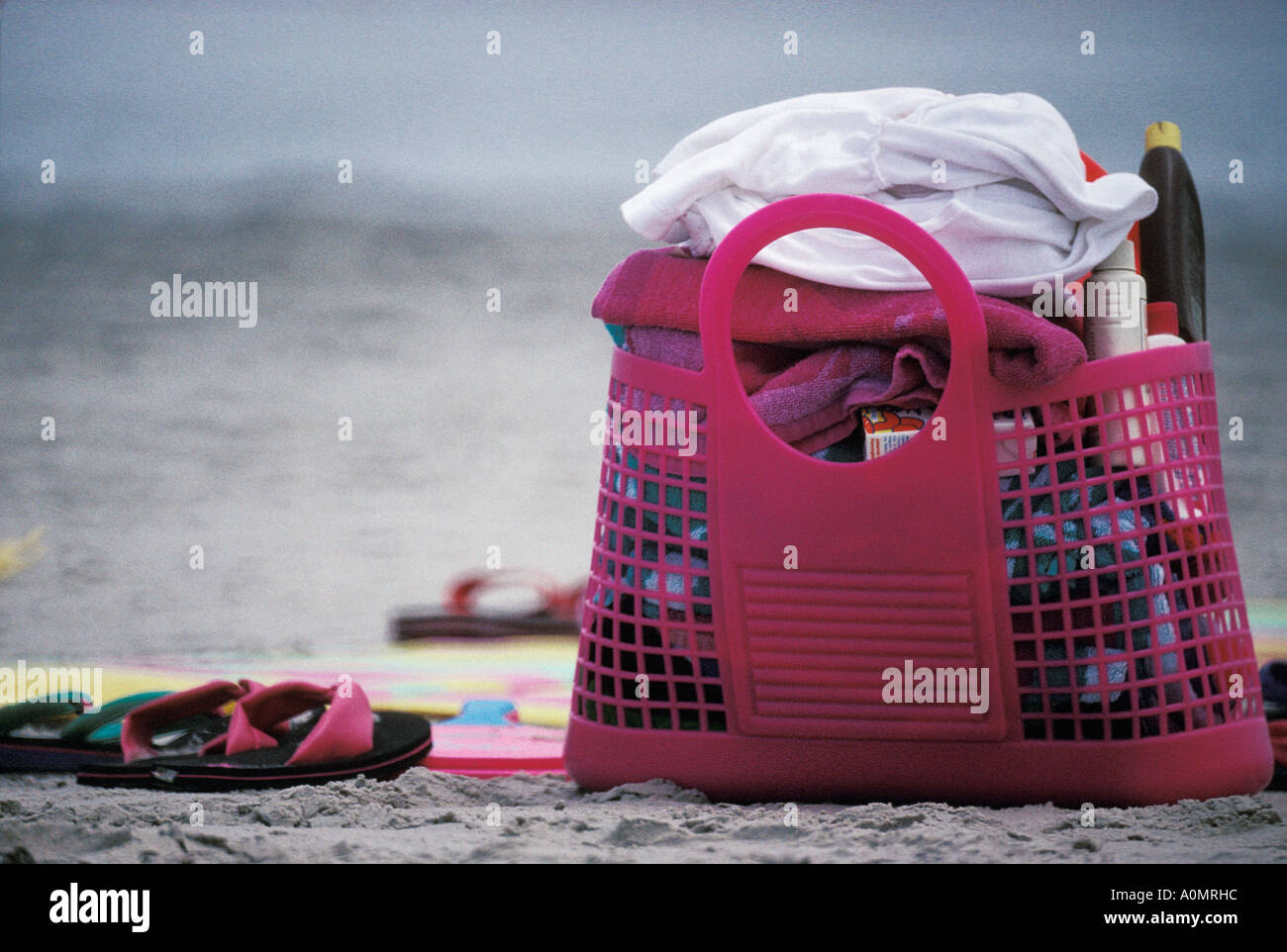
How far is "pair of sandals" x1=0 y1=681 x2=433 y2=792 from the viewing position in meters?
1.07

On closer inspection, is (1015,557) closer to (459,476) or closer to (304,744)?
(304,744)

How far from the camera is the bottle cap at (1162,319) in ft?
3.66

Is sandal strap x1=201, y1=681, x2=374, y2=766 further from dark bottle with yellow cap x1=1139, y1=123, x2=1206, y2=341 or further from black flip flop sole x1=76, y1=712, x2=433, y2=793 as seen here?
dark bottle with yellow cap x1=1139, y1=123, x2=1206, y2=341

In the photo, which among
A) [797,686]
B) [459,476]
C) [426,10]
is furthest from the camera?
[426,10]

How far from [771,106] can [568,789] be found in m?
0.68

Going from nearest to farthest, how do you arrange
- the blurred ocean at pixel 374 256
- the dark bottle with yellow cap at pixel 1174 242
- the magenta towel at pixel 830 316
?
the magenta towel at pixel 830 316
the dark bottle with yellow cap at pixel 1174 242
the blurred ocean at pixel 374 256

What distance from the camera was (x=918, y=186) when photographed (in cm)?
110

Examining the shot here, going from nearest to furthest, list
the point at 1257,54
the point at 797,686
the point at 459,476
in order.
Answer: the point at 797,686
the point at 459,476
the point at 1257,54

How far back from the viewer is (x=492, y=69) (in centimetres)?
433

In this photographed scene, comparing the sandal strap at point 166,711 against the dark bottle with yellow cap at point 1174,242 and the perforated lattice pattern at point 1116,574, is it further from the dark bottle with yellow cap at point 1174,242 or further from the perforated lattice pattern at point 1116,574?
the dark bottle with yellow cap at point 1174,242

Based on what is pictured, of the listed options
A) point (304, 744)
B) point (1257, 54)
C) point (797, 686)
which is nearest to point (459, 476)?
point (304, 744)

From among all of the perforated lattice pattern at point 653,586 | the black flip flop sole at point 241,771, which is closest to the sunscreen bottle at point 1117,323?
the perforated lattice pattern at point 653,586

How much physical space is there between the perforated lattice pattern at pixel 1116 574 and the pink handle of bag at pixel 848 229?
0.07m

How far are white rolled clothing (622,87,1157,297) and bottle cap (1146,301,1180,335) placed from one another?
88 mm
